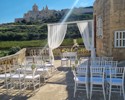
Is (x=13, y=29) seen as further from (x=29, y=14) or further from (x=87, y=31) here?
(x=87, y=31)

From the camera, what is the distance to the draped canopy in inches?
399

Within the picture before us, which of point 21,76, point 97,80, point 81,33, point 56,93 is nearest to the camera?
point 97,80

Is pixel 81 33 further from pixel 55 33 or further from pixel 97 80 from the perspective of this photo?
pixel 97 80

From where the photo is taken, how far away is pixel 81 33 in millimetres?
10344

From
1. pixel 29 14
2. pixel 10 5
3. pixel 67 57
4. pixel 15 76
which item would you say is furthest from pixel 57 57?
pixel 29 14

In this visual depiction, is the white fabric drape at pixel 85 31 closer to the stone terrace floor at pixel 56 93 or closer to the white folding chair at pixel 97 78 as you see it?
the stone terrace floor at pixel 56 93

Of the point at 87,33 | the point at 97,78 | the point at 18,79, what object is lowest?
the point at 18,79

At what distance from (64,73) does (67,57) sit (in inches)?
102

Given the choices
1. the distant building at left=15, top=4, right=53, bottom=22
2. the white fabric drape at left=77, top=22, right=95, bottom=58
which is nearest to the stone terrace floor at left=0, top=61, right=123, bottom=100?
the white fabric drape at left=77, top=22, right=95, bottom=58

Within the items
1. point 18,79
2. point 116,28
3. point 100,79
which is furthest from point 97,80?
point 116,28

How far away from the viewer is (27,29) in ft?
105

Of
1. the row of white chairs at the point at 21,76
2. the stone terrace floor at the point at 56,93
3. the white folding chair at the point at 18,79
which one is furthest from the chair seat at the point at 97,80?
the white folding chair at the point at 18,79

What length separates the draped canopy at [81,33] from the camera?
33.2 ft

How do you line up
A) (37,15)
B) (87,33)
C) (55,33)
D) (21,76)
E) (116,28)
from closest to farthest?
(21,76), (116,28), (87,33), (55,33), (37,15)
